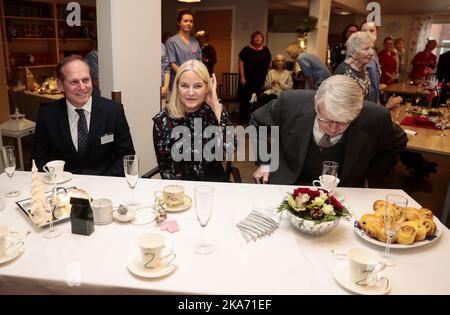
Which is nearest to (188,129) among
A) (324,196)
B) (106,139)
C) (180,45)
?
(106,139)

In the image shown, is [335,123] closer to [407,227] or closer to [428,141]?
[407,227]

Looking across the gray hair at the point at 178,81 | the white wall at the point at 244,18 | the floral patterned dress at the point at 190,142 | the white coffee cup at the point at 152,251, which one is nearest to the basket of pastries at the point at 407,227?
the white coffee cup at the point at 152,251

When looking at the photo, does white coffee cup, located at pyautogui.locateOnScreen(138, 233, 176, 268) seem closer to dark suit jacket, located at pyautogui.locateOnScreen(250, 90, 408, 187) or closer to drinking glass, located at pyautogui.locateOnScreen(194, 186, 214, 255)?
drinking glass, located at pyautogui.locateOnScreen(194, 186, 214, 255)

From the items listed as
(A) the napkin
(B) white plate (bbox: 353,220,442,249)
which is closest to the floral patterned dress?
(A) the napkin

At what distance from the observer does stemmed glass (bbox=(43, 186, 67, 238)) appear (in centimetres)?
132

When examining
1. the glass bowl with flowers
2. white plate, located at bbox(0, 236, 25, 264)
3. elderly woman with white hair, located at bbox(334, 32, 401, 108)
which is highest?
elderly woman with white hair, located at bbox(334, 32, 401, 108)

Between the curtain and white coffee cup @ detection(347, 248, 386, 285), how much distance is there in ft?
39.9

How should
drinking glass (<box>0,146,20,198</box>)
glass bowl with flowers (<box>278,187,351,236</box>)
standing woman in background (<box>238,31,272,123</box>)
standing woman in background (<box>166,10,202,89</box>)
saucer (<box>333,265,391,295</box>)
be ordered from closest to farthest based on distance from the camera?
saucer (<box>333,265,391,295</box>)
glass bowl with flowers (<box>278,187,351,236</box>)
drinking glass (<box>0,146,20,198</box>)
standing woman in background (<box>166,10,202,89</box>)
standing woman in background (<box>238,31,272,123</box>)

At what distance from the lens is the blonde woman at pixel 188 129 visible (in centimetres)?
223

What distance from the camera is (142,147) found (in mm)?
3418

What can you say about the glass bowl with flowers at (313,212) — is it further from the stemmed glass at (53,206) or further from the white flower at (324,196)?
the stemmed glass at (53,206)

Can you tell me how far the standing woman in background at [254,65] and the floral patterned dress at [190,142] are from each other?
4.37 m

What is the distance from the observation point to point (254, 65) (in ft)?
21.2

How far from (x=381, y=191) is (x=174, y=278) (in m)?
1.21
